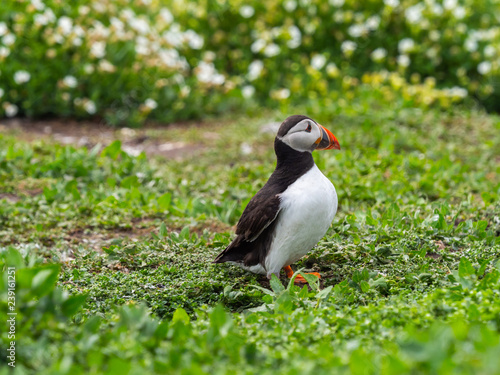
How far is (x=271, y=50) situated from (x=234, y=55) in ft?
2.09

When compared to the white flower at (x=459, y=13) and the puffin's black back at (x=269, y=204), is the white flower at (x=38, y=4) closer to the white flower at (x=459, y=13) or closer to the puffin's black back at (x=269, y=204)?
the puffin's black back at (x=269, y=204)

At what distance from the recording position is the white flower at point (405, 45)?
977cm

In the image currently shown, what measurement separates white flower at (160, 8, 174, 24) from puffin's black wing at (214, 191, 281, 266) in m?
6.80

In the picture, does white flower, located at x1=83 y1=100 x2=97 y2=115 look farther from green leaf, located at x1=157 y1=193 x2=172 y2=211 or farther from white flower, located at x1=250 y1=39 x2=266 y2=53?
green leaf, located at x1=157 y1=193 x2=172 y2=211

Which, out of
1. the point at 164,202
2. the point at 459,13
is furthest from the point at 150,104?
the point at 459,13

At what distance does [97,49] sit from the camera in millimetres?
8758

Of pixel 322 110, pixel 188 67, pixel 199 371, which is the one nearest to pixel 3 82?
pixel 188 67

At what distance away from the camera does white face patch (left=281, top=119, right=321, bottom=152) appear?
3.91m

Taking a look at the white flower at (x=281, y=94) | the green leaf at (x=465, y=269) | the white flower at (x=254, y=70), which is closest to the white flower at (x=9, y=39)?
the white flower at (x=254, y=70)

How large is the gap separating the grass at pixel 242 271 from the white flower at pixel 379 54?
5.14 ft

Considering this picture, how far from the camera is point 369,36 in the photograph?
10.1m

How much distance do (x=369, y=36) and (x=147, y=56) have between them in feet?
11.7

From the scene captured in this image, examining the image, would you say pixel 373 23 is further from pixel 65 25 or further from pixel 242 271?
pixel 242 271

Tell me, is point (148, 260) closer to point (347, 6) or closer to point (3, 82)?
point (3, 82)
